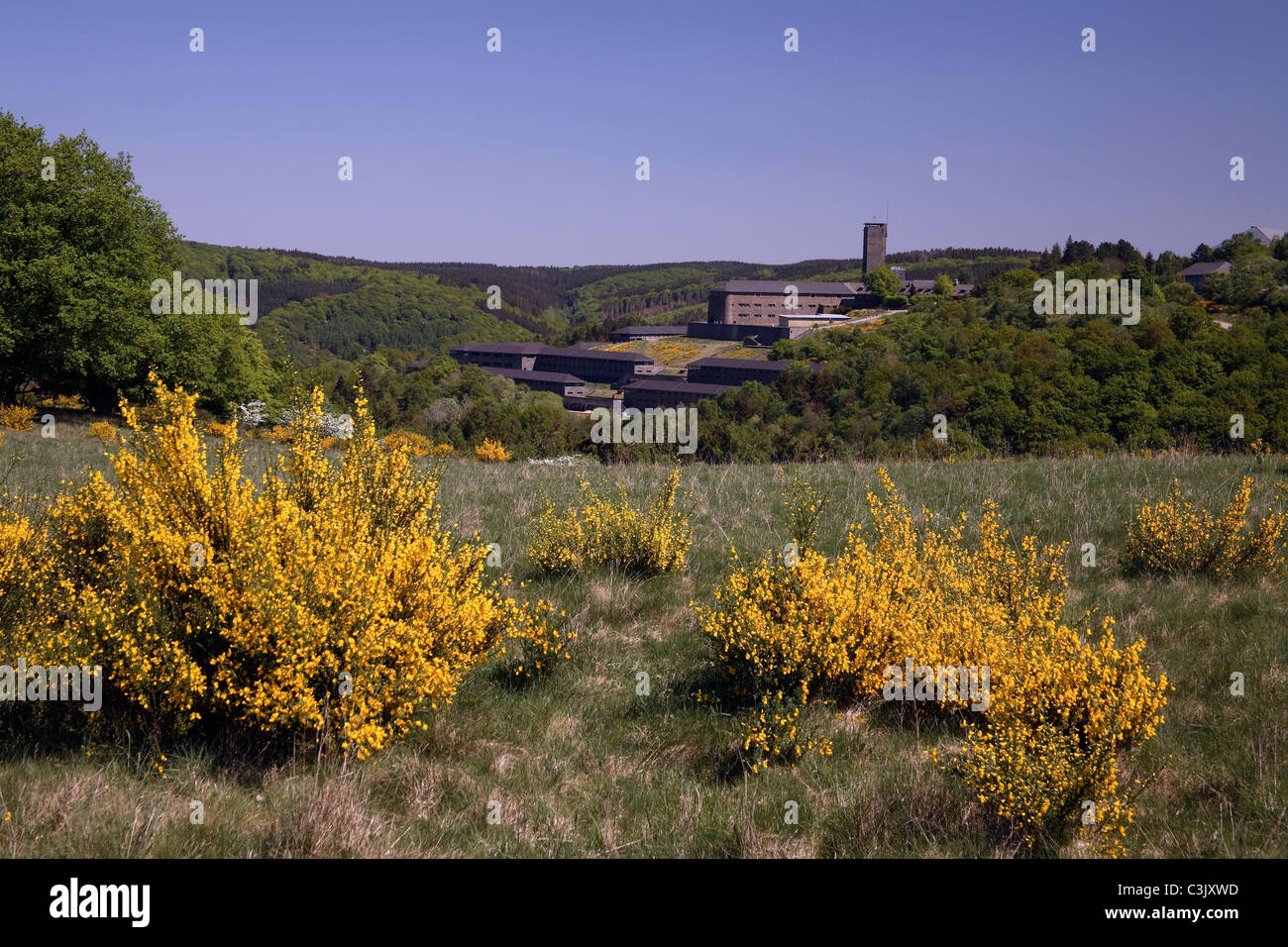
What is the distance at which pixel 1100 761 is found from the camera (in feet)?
12.2

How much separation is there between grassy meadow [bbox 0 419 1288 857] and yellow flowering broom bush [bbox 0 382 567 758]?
291mm

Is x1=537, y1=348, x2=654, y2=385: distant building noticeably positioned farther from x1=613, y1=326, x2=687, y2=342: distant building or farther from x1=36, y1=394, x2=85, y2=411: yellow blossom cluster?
x1=36, y1=394, x2=85, y2=411: yellow blossom cluster

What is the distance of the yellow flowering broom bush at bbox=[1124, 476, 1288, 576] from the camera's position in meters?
7.28

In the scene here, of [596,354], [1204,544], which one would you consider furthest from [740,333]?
[1204,544]

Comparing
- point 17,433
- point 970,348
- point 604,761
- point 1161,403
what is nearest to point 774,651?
point 604,761

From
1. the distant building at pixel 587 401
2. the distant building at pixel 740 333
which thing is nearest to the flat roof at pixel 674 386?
the distant building at pixel 587 401

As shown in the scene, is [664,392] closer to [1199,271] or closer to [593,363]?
[593,363]

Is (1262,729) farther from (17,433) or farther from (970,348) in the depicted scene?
(970,348)

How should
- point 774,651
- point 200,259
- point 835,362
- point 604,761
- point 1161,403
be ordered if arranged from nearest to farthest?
point 604,761
point 774,651
point 1161,403
point 835,362
point 200,259

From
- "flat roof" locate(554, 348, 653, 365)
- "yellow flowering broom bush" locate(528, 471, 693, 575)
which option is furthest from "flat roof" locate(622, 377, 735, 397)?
"yellow flowering broom bush" locate(528, 471, 693, 575)

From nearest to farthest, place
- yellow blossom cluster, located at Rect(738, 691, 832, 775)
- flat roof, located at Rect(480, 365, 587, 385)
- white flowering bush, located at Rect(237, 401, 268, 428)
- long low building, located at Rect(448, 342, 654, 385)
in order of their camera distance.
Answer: yellow blossom cluster, located at Rect(738, 691, 832, 775) < white flowering bush, located at Rect(237, 401, 268, 428) < flat roof, located at Rect(480, 365, 587, 385) < long low building, located at Rect(448, 342, 654, 385)

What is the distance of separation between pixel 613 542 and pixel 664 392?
11087cm

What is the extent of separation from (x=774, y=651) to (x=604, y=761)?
1289 mm

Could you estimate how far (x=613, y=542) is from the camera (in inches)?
305
